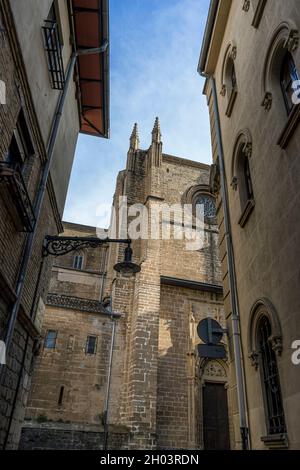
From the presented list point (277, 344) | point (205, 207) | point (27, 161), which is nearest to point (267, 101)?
point (277, 344)

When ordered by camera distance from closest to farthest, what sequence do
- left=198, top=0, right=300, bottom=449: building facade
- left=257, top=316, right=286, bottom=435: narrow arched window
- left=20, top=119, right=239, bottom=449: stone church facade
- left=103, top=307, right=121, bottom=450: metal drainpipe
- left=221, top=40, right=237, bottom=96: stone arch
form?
left=198, top=0, right=300, bottom=449: building facade
left=257, top=316, right=286, bottom=435: narrow arched window
left=221, top=40, right=237, bottom=96: stone arch
left=103, top=307, right=121, bottom=450: metal drainpipe
left=20, top=119, right=239, bottom=449: stone church facade

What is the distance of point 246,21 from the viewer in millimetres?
7617

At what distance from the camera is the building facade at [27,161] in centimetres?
495

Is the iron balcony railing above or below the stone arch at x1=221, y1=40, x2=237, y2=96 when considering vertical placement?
below

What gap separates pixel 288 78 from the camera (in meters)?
5.83

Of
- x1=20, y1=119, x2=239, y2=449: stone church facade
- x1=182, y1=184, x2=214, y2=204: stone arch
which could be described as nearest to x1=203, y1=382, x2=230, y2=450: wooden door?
x1=20, y1=119, x2=239, y2=449: stone church facade

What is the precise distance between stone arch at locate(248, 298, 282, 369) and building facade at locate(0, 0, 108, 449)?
3.76 m

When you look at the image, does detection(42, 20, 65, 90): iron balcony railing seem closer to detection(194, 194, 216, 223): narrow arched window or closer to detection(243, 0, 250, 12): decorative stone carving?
detection(243, 0, 250, 12): decorative stone carving

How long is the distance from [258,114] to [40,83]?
3.93m

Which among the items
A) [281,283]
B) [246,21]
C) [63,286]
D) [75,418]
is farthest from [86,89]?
[63,286]

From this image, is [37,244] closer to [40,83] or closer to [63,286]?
[40,83]

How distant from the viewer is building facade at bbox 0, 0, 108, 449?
4949 millimetres

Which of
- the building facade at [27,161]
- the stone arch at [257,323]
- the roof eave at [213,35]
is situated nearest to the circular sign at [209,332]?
the stone arch at [257,323]

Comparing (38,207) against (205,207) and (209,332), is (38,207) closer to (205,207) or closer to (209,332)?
(209,332)
